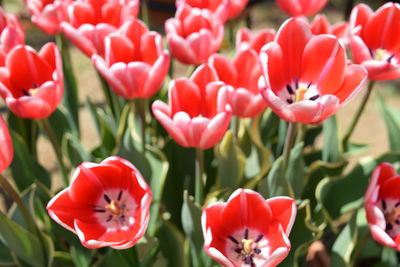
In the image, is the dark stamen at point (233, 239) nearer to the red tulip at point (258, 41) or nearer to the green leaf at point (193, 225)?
the green leaf at point (193, 225)

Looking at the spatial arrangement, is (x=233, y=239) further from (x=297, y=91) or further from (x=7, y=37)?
(x=7, y=37)

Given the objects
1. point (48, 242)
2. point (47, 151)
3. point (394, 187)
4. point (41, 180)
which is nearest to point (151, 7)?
point (47, 151)

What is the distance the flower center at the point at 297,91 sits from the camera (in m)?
0.63

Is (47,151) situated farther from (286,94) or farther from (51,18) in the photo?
(286,94)

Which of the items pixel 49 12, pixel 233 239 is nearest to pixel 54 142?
pixel 49 12

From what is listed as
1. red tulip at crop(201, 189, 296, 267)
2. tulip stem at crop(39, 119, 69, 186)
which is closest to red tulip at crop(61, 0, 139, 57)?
tulip stem at crop(39, 119, 69, 186)

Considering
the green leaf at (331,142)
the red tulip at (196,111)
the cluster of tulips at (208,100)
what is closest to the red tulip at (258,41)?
the cluster of tulips at (208,100)

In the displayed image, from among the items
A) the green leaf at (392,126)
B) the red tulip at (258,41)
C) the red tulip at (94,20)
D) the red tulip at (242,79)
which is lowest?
the green leaf at (392,126)

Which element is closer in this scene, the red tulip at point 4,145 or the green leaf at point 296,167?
the red tulip at point 4,145

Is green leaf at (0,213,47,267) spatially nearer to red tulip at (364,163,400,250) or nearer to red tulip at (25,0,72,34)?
red tulip at (25,0,72,34)

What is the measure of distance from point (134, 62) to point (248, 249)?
0.92 feet

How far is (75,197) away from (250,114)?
0.87ft

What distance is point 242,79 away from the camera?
727 mm

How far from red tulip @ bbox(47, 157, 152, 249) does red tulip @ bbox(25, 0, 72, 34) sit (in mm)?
318
